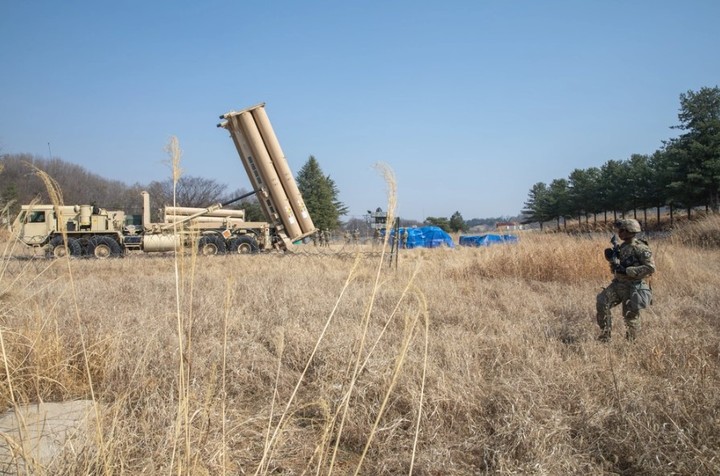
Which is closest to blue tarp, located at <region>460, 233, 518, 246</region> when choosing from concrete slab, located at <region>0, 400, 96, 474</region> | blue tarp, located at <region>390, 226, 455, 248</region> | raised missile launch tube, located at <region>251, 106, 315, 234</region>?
blue tarp, located at <region>390, 226, 455, 248</region>

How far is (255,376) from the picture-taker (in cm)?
334

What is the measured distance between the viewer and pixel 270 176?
45.7 ft

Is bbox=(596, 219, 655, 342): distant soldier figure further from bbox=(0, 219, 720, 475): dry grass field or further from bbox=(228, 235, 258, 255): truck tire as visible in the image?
bbox=(228, 235, 258, 255): truck tire

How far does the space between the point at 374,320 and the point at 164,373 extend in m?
2.49

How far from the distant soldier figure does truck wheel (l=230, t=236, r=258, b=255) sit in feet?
40.6

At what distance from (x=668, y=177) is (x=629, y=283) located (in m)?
27.6

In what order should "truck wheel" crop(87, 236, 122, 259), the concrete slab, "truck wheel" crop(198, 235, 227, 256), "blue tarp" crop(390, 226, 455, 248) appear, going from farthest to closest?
"blue tarp" crop(390, 226, 455, 248)
"truck wheel" crop(198, 235, 227, 256)
"truck wheel" crop(87, 236, 122, 259)
the concrete slab

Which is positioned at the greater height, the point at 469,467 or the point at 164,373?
the point at 164,373

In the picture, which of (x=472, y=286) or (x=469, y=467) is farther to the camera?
(x=472, y=286)

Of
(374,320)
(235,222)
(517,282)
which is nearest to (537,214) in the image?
(235,222)

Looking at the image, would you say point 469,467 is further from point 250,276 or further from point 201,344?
point 250,276

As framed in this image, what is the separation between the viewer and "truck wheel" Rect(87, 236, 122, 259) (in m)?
13.4

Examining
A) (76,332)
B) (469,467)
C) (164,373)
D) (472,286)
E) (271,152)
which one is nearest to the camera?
(469,467)

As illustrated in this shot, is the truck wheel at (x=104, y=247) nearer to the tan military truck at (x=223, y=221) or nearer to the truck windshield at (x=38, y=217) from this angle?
the tan military truck at (x=223, y=221)
